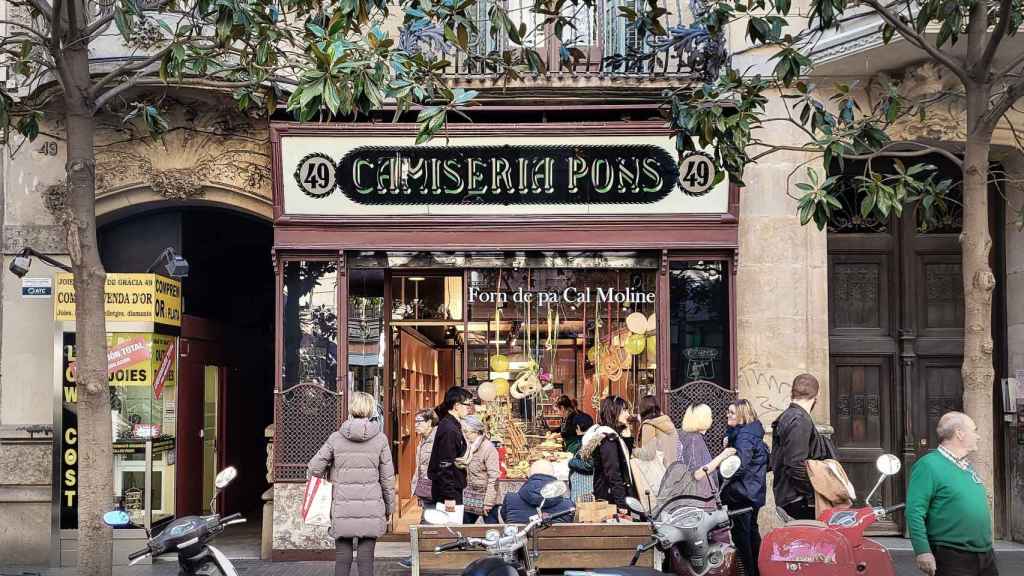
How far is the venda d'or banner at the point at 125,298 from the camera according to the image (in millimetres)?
12195

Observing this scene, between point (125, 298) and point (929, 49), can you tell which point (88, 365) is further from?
point (929, 49)

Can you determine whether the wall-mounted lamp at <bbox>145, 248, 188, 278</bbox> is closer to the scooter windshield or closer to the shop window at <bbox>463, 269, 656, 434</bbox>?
the shop window at <bbox>463, 269, 656, 434</bbox>

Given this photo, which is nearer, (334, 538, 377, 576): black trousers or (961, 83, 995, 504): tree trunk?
(961, 83, 995, 504): tree trunk

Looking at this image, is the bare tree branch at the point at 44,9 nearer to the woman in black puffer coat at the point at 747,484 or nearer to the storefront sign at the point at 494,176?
the storefront sign at the point at 494,176

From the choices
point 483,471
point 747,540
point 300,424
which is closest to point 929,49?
point 747,540

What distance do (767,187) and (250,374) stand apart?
28.8 ft

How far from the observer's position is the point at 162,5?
10.2 m

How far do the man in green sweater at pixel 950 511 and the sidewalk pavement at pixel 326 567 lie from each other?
4851 mm

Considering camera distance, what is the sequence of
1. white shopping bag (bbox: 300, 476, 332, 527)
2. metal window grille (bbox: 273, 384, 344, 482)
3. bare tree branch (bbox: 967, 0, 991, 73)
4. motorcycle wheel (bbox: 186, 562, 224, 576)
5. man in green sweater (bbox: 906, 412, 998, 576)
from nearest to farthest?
1. man in green sweater (bbox: 906, 412, 998, 576)
2. motorcycle wheel (bbox: 186, 562, 224, 576)
3. bare tree branch (bbox: 967, 0, 991, 73)
4. white shopping bag (bbox: 300, 476, 332, 527)
5. metal window grille (bbox: 273, 384, 344, 482)

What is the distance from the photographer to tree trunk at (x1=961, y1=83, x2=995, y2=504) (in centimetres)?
835

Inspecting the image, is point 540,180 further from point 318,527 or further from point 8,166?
point 8,166

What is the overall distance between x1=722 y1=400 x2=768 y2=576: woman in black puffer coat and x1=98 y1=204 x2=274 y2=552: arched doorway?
6.38 m

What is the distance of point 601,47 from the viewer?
1291cm

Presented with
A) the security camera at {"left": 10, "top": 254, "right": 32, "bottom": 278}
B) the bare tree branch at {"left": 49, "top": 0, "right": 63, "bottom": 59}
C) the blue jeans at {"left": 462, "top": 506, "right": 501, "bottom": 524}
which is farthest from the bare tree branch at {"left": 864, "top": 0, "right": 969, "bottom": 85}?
the security camera at {"left": 10, "top": 254, "right": 32, "bottom": 278}
